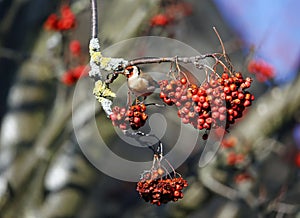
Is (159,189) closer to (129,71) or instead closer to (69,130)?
(129,71)

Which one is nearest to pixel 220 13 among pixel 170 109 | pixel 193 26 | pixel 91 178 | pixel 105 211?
pixel 193 26

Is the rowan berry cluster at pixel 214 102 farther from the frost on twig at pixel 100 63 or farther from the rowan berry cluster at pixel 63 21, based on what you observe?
the rowan berry cluster at pixel 63 21

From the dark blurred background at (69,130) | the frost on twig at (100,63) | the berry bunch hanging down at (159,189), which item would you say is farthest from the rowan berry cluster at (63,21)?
the berry bunch hanging down at (159,189)

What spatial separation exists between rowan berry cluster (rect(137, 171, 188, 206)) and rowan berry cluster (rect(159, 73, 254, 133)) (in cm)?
24

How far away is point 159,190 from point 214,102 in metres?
0.35

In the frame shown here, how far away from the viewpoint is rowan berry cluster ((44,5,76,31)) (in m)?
4.41

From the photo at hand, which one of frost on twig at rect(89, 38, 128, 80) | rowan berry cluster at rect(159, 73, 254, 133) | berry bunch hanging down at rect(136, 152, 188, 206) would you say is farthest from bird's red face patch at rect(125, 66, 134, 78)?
berry bunch hanging down at rect(136, 152, 188, 206)

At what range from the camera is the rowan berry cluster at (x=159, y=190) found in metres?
2.07

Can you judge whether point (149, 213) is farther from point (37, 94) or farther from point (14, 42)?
point (14, 42)

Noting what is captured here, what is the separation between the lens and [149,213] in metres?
Answer: 4.34

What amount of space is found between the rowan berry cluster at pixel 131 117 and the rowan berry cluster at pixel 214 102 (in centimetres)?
11

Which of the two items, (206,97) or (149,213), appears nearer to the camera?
(206,97)

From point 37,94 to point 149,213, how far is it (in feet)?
4.12

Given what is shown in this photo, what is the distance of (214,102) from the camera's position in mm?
1945
